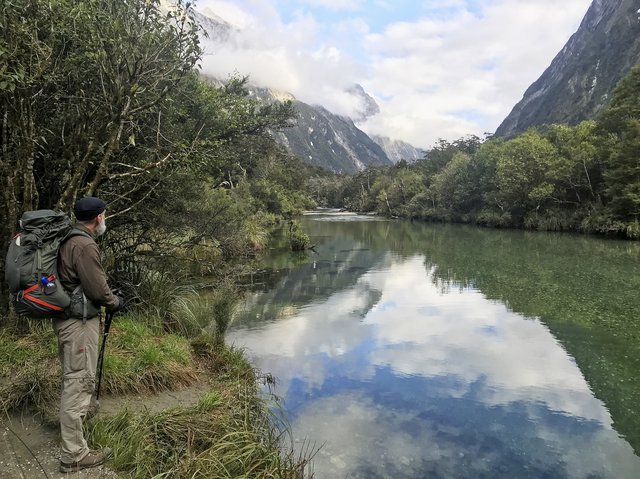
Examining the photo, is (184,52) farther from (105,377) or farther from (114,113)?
(105,377)

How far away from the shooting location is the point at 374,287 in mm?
18453

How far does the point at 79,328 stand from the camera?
384 centimetres

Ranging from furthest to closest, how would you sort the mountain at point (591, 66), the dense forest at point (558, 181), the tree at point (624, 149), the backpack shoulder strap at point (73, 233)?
the mountain at point (591, 66)
the dense forest at point (558, 181)
the tree at point (624, 149)
the backpack shoulder strap at point (73, 233)

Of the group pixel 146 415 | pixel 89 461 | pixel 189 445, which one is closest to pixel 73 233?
pixel 89 461

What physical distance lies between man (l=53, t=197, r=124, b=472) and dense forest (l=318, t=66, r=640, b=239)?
115 ft

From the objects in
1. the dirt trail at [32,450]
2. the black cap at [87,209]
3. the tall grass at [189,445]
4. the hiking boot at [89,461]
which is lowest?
A: the tall grass at [189,445]

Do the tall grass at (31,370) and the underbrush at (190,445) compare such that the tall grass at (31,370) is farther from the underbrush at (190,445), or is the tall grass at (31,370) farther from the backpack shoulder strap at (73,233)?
the backpack shoulder strap at (73,233)

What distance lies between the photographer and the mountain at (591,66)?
104m

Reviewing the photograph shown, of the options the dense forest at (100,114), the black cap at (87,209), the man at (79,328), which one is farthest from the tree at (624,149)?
the man at (79,328)

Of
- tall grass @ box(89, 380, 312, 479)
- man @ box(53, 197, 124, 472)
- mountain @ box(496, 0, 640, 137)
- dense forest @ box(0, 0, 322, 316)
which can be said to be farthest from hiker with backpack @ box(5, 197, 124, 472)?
mountain @ box(496, 0, 640, 137)

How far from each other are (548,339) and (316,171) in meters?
132

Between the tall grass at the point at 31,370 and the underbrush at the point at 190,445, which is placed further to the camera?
the tall grass at the point at 31,370

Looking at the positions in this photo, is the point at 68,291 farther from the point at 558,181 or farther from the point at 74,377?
the point at 558,181

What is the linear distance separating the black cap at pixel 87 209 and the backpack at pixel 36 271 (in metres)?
0.24
